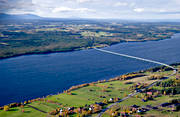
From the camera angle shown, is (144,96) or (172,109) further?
(144,96)

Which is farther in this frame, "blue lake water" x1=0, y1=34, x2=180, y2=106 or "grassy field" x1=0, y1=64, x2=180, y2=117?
"blue lake water" x1=0, y1=34, x2=180, y2=106

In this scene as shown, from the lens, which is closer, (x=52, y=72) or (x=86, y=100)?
(x=86, y=100)

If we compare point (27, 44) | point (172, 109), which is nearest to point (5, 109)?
point (172, 109)

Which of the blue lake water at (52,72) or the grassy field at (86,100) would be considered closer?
the grassy field at (86,100)

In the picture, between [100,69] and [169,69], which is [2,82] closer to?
[100,69]

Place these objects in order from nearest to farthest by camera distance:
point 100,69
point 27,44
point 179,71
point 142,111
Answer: point 142,111
point 179,71
point 100,69
point 27,44

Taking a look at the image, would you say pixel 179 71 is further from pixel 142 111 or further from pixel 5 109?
pixel 5 109

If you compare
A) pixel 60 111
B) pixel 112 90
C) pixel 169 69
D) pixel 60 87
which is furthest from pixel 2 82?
pixel 169 69

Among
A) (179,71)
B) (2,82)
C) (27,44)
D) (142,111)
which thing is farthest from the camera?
(27,44)

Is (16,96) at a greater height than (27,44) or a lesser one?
lesser

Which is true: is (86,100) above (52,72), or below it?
below
